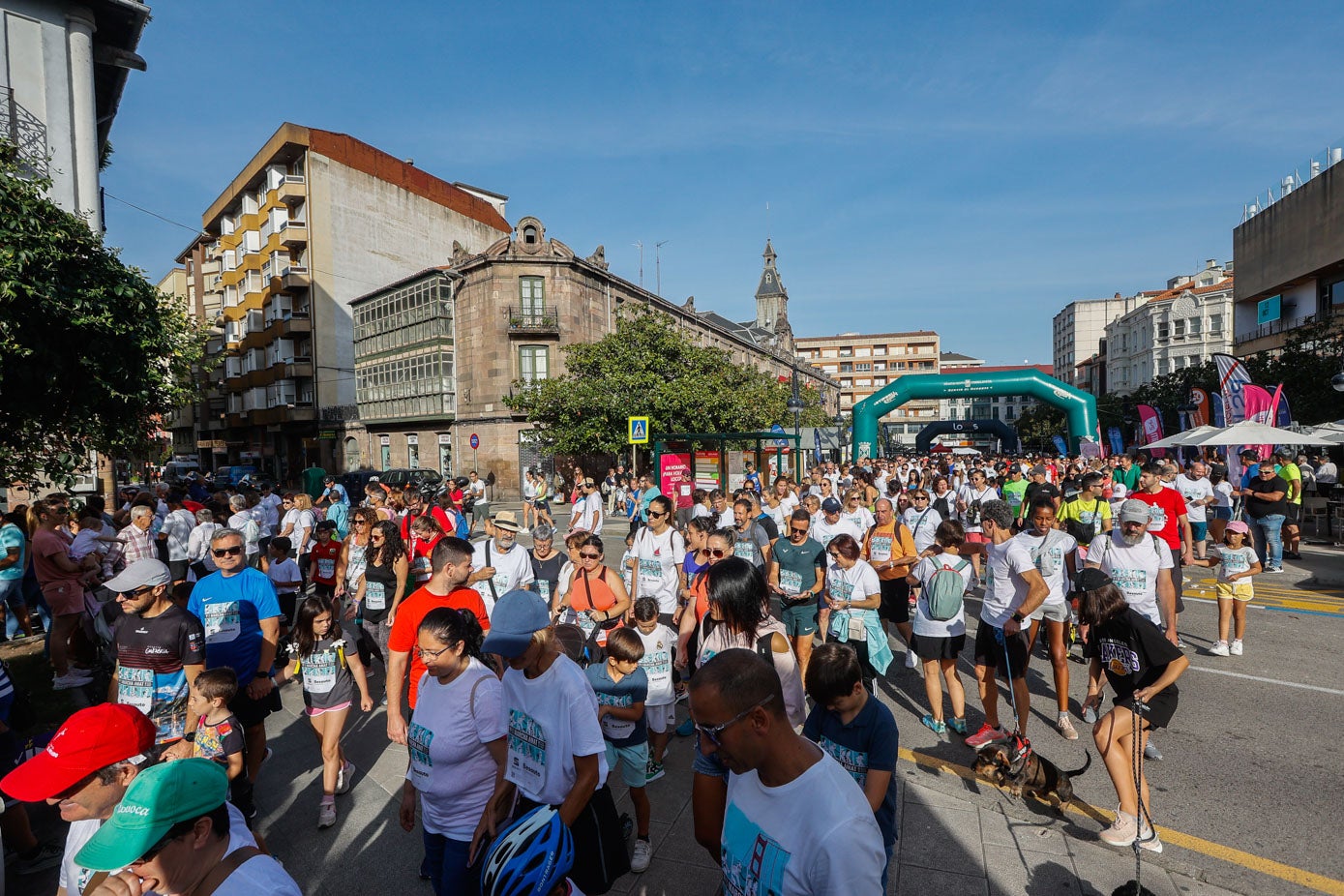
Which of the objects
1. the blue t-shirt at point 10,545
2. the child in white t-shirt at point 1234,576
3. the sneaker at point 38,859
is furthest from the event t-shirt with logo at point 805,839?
the blue t-shirt at point 10,545

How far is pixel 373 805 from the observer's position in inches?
182

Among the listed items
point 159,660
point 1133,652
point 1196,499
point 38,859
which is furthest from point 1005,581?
point 1196,499

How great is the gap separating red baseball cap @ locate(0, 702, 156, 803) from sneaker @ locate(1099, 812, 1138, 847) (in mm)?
4907

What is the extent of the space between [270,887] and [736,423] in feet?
89.5

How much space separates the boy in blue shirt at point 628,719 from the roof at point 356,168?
40538mm

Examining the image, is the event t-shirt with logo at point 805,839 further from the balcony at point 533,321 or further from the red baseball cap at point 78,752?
the balcony at point 533,321

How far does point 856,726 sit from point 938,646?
286cm

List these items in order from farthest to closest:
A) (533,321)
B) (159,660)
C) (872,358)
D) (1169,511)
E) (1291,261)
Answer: (872,358)
(1291,261)
(533,321)
(1169,511)
(159,660)

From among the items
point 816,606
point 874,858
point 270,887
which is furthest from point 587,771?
point 816,606

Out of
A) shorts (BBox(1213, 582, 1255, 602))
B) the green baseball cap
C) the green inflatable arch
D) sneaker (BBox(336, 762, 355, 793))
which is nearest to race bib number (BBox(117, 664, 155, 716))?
sneaker (BBox(336, 762, 355, 793))

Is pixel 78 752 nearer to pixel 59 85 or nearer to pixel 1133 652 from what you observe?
pixel 1133 652

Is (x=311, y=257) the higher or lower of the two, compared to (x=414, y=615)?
higher

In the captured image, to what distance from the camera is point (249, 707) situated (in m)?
4.31

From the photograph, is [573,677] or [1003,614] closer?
[573,677]
